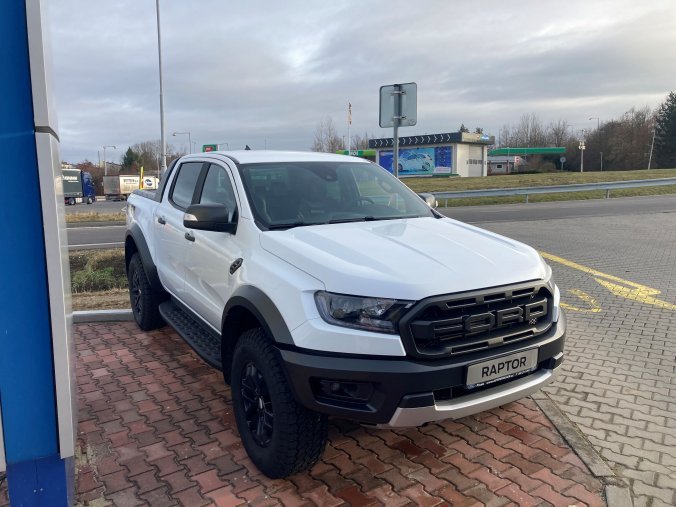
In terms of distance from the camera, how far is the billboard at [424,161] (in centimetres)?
6662

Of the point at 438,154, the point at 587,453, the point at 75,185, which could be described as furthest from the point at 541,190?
the point at 438,154

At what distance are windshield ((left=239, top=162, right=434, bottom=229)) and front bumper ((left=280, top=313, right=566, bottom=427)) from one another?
114 cm

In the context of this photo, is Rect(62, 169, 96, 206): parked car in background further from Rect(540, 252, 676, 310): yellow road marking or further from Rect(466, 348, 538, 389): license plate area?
Rect(466, 348, 538, 389): license plate area

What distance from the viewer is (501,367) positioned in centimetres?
279

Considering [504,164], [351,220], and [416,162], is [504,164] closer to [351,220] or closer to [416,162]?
[416,162]

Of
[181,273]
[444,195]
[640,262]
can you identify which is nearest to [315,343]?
[181,273]

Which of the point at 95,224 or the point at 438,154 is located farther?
the point at 438,154

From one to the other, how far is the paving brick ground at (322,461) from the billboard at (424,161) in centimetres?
6276

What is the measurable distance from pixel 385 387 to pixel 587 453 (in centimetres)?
160

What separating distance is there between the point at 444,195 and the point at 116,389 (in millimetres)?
18269

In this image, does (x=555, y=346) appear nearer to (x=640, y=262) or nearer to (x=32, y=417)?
(x=32, y=417)

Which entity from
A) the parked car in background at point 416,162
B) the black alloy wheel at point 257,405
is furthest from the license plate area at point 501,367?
the parked car in background at point 416,162

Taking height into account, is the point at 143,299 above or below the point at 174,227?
below

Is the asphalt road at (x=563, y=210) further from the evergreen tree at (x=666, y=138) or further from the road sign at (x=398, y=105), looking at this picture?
the evergreen tree at (x=666, y=138)
